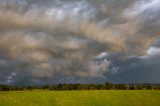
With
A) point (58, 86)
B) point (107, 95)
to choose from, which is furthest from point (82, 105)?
point (58, 86)

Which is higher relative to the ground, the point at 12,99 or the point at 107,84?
the point at 107,84

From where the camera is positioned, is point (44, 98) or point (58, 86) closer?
point (44, 98)

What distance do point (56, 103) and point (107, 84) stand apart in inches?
4095

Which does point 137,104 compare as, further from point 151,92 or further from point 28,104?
point 28,104

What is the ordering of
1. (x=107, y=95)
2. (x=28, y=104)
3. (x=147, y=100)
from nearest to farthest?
(x=28, y=104) < (x=147, y=100) < (x=107, y=95)

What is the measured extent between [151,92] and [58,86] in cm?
9376

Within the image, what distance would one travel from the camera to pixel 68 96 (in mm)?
85562

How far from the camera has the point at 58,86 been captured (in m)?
178

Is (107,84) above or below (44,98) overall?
above

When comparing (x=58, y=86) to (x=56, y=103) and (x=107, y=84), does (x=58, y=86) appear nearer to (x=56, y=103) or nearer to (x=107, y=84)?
(x=107, y=84)

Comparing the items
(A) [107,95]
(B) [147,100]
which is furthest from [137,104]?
(A) [107,95]

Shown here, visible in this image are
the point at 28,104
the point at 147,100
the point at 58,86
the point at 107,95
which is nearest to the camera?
the point at 28,104

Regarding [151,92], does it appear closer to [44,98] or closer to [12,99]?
[44,98]

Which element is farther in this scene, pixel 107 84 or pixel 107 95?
pixel 107 84
